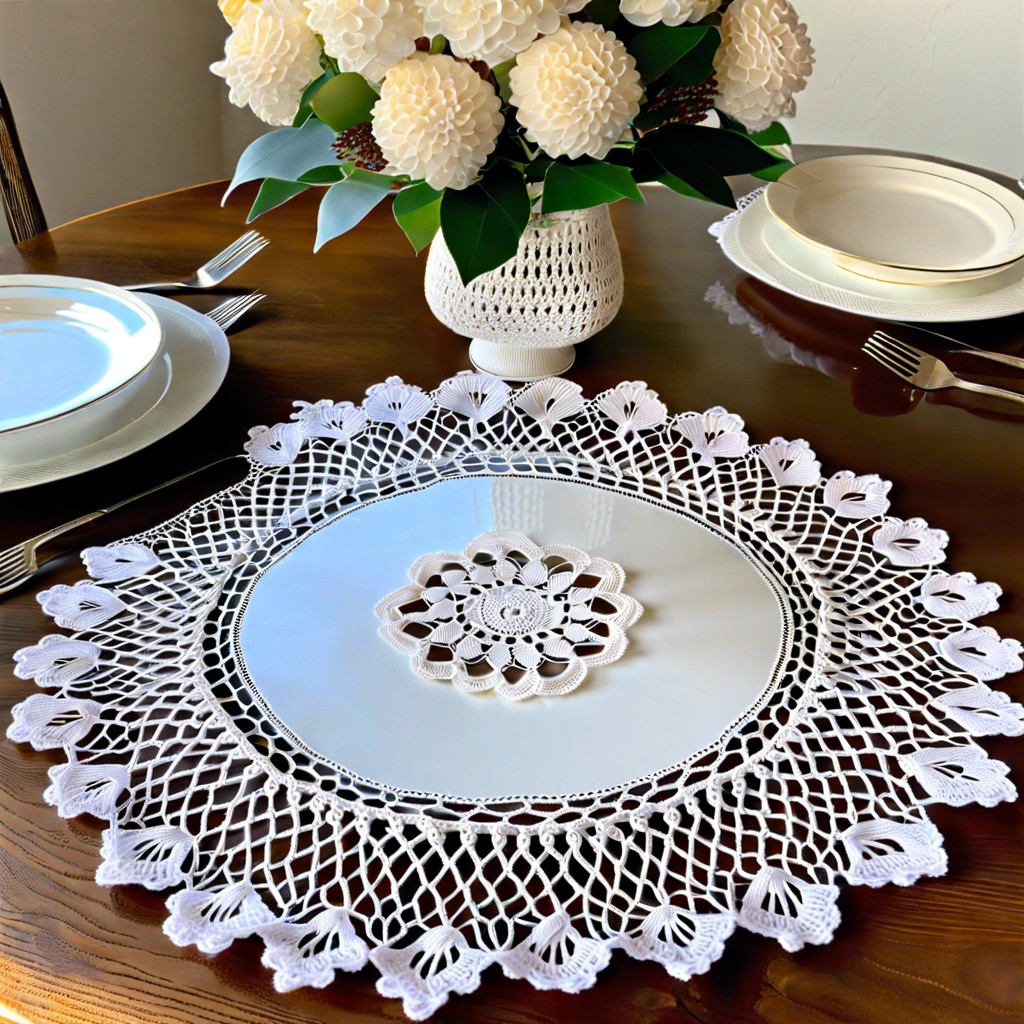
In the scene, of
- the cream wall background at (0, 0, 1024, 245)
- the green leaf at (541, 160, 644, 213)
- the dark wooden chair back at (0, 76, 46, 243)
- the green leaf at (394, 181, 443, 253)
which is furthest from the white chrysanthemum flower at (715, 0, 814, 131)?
the cream wall background at (0, 0, 1024, 245)

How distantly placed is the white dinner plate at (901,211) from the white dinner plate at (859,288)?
2 cm

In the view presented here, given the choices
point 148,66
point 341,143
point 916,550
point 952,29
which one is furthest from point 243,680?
point 952,29

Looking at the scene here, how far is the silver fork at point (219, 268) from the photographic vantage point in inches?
40.9

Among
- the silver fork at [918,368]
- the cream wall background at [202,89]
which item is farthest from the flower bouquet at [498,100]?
the cream wall background at [202,89]

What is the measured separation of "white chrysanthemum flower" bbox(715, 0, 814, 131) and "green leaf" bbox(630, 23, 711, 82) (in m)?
0.04

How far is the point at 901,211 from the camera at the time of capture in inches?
44.4

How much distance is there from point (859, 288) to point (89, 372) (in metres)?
0.73

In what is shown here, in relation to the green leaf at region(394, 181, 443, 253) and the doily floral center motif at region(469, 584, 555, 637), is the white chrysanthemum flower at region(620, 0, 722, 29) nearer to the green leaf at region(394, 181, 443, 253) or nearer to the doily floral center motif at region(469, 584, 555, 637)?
the green leaf at region(394, 181, 443, 253)

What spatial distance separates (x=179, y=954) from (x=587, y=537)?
0.40 meters

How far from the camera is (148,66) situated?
7.25 ft

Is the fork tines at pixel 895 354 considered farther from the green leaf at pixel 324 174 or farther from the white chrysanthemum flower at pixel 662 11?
the green leaf at pixel 324 174

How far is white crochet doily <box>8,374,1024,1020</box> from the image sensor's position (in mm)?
502

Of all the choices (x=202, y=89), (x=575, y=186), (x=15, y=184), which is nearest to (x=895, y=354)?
(x=575, y=186)

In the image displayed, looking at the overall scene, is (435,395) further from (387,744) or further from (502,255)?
(387,744)
